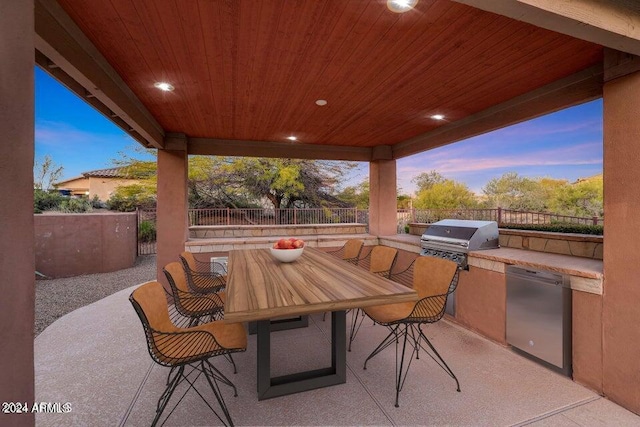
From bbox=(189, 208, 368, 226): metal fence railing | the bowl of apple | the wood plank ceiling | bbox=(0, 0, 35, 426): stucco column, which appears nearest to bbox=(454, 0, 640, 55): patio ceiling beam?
the wood plank ceiling

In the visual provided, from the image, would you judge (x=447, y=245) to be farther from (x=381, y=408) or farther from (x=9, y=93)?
(x=9, y=93)

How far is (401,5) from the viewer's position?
1503 mm

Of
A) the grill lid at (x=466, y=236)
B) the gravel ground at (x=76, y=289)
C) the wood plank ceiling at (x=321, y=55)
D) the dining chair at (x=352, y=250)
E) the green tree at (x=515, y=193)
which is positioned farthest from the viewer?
the green tree at (x=515, y=193)

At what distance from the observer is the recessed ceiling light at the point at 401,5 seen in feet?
4.85

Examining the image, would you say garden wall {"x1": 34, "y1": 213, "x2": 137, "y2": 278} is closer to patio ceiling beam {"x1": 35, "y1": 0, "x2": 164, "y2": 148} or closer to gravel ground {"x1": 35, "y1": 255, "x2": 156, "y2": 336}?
gravel ground {"x1": 35, "y1": 255, "x2": 156, "y2": 336}

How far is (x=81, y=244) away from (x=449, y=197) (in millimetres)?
12366

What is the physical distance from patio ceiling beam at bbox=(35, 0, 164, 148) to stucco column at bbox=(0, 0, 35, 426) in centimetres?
68

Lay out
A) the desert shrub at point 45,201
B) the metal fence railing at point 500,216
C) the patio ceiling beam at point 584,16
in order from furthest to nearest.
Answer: the desert shrub at point 45,201, the metal fence railing at point 500,216, the patio ceiling beam at point 584,16

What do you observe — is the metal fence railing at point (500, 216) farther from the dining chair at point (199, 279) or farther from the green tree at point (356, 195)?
the green tree at point (356, 195)

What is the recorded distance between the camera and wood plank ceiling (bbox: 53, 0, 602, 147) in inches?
62.7

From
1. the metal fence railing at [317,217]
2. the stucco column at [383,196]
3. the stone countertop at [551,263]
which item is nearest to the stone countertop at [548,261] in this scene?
the stone countertop at [551,263]

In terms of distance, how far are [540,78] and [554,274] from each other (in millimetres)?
1672

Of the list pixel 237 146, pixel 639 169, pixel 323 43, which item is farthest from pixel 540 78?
pixel 237 146

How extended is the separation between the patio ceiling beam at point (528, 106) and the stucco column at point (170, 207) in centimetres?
376
